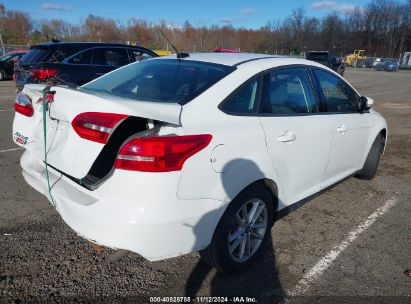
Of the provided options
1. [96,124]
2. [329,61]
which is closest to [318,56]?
[329,61]

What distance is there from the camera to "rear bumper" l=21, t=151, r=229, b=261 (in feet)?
7.10

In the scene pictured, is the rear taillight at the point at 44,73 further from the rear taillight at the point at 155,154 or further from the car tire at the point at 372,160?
the rear taillight at the point at 155,154

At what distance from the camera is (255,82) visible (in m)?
2.87

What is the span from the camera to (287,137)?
116 inches

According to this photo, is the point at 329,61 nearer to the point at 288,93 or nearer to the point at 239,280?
the point at 288,93

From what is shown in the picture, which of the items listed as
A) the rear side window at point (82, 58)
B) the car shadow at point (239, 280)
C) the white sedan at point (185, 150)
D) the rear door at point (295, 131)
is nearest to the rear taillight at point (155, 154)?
the white sedan at point (185, 150)

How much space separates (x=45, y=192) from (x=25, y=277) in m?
0.65

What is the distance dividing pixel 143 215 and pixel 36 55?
341 inches

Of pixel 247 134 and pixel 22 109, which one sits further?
pixel 22 109

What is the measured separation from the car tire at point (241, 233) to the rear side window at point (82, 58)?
24.6 feet

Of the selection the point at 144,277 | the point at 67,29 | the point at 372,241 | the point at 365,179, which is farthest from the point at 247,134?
the point at 67,29

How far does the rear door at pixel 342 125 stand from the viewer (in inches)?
143

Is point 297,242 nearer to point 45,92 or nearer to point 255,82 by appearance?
point 255,82

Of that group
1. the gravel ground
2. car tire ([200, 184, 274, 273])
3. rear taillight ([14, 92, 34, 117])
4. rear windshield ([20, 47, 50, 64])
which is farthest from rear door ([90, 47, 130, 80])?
car tire ([200, 184, 274, 273])
